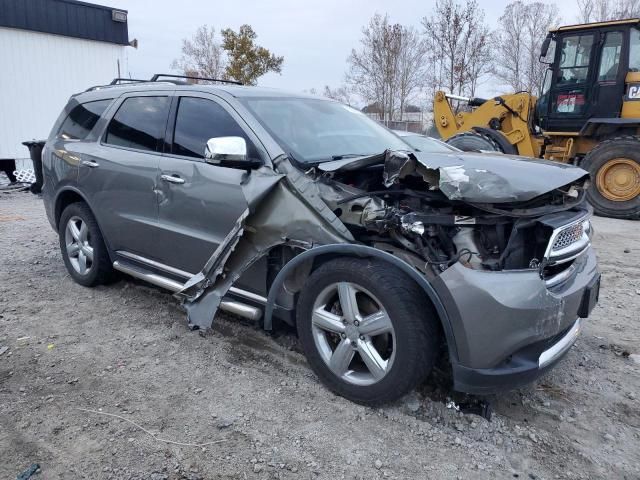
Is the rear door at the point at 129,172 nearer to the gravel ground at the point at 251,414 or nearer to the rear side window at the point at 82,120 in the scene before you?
the rear side window at the point at 82,120

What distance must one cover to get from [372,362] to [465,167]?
1188mm

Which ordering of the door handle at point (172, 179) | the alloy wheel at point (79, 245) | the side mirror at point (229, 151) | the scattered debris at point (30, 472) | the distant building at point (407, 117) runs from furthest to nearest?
the distant building at point (407, 117)
the alloy wheel at point (79, 245)
the door handle at point (172, 179)
the side mirror at point (229, 151)
the scattered debris at point (30, 472)

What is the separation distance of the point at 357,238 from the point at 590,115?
27.7 feet

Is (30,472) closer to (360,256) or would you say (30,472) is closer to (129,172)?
(360,256)

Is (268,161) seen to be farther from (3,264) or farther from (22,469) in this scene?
(3,264)

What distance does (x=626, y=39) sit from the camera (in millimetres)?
8836

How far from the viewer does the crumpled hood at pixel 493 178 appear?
2.55 metres

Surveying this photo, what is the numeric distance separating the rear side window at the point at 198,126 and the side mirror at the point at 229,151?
0.29m

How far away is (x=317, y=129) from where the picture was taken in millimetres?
3654

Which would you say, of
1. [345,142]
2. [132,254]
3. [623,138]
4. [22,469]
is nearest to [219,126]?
[345,142]

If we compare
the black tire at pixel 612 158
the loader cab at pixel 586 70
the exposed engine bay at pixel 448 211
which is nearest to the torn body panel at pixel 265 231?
the exposed engine bay at pixel 448 211

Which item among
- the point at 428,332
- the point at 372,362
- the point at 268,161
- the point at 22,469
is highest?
the point at 268,161

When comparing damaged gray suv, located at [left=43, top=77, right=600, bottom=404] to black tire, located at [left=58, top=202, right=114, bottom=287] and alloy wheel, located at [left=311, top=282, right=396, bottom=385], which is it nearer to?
alloy wheel, located at [left=311, top=282, right=396, bottom=385]

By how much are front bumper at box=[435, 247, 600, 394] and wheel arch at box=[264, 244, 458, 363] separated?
0.03m
